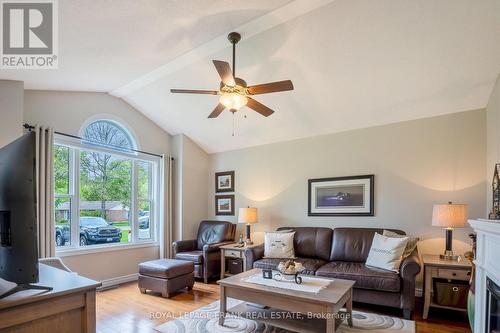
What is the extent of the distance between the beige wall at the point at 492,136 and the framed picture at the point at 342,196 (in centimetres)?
134

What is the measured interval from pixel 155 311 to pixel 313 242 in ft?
7.72

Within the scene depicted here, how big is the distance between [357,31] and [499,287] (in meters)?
2.44

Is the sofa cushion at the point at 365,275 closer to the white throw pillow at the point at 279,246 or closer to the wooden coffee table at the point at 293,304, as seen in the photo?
the wooden coffee table at the point at 293,304

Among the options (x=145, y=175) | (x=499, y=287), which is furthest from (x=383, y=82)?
(x=145, y=175)

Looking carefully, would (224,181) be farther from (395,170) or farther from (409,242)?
(409,242)

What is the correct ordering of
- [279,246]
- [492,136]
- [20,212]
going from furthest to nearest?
[279,246]
[492,136]
[20,212]

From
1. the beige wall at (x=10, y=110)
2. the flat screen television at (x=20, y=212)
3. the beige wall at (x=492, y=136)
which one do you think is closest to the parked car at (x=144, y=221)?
the beige wall at (x=10, y=110)

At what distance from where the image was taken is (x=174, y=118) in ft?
17.6

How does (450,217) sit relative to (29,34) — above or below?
below

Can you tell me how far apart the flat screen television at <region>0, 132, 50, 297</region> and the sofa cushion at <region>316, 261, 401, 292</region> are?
3.19 meters

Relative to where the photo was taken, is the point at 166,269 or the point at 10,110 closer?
the point at 10,110

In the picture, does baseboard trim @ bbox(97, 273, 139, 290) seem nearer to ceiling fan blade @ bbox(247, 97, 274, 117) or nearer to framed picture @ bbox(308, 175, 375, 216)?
framed picture @ bbox(308, 175, 375, 216)

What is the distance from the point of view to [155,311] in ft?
11.9

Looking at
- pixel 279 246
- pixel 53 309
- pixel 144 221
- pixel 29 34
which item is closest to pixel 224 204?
pixel 144 221
